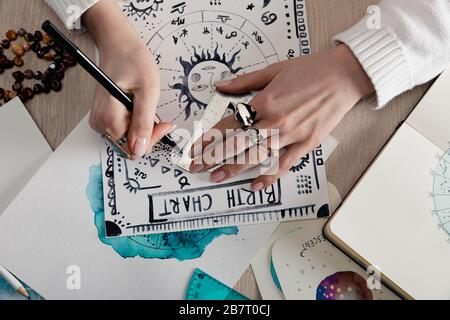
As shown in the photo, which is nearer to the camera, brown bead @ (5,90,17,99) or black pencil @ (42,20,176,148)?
black pencil @ (42,20,176,148)

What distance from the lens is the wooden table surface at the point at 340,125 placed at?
632 millimetres

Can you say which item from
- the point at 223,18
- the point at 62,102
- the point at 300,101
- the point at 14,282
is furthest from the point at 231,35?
the point at 14,282

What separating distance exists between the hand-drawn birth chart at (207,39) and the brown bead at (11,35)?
0.51ft

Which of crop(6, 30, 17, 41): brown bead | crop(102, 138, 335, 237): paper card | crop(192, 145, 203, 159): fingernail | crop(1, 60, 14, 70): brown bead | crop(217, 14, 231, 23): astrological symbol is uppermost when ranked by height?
crop(6, 30, 17, 41): brown bead

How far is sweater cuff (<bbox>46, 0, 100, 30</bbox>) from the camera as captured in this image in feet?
2.11

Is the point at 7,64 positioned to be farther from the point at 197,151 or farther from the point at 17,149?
the point at 197,151

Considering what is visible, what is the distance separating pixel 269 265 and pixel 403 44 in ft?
1.05

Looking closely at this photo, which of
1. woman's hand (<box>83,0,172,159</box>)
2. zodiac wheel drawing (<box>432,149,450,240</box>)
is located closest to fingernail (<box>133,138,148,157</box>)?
woman's hand (<box>83,0,172,159</box>)

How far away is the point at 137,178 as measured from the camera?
2.09 ft

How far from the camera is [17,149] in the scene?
0.65 m

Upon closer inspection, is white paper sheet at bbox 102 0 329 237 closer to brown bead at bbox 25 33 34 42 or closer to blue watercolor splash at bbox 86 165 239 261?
blue watercolor splash at bbox 86 165 239 261

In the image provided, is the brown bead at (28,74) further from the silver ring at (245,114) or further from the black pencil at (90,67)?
the silver ring at (245,114)

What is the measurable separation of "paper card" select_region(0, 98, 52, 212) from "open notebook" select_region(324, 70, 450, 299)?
0.38 metres

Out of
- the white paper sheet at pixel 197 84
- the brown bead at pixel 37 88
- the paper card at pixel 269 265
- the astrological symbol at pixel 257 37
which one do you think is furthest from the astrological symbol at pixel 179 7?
the paper card at pixel 269 265
